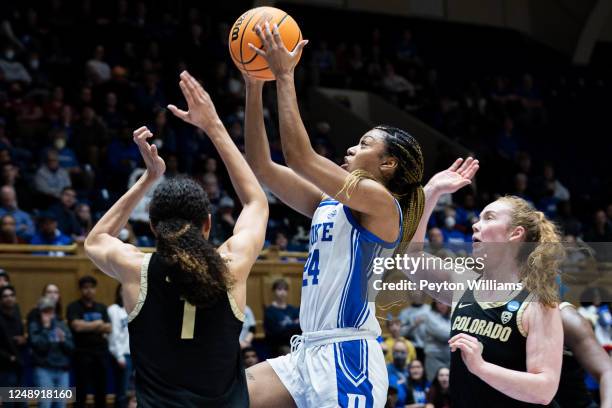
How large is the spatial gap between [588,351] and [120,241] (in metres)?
2.02

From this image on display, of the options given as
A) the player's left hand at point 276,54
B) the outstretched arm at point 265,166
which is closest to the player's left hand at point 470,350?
the outstretched arm at point 265,166

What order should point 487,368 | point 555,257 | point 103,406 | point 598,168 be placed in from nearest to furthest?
point 487,368, point 555,257, point 103,406, point 598,168

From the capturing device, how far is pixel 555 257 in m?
3.96

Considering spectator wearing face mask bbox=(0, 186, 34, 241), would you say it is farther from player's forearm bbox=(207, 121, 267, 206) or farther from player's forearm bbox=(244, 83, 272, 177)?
player's forearm bbox=(207, 121, 267, 206)

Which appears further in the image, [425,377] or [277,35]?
[425,377]

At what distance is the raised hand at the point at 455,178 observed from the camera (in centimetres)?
448

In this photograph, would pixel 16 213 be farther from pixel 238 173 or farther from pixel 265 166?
pixel 238 173

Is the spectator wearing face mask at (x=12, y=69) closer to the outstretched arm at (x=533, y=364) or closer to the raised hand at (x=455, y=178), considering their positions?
the raised hand at (x=455, y=178)

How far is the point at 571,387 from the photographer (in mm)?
4152

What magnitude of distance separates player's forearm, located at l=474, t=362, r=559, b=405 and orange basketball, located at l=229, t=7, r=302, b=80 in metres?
1.52

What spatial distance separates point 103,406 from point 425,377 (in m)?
3.50

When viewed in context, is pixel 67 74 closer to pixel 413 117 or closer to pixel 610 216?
pixel 413 117

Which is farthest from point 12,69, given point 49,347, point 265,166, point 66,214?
point 265,166

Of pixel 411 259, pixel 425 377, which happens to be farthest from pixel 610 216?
pixel 411 259
